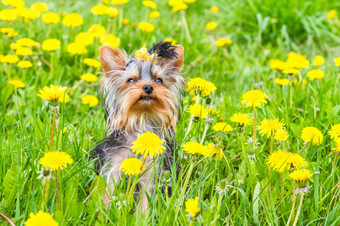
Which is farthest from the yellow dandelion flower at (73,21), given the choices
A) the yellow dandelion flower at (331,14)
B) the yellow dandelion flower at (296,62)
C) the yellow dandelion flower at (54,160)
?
the yellow dandelion flower at (331,14)

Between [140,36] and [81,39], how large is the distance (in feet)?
3.82

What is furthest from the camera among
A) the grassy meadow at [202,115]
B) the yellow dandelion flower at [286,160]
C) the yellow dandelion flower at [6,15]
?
the yellow dandelion flower at [6,15]

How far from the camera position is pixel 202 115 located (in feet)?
10.3

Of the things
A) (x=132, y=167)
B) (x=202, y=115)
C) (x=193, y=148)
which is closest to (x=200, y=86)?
(x=202, y=115)

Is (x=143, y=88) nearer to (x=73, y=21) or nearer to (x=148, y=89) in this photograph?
(x=148, y=89)

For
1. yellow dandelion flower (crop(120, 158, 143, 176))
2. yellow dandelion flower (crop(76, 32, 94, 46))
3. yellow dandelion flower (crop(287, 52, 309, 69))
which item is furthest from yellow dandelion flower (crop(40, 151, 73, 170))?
yellow dandelion flower (crop(76, 32, 94, 46))

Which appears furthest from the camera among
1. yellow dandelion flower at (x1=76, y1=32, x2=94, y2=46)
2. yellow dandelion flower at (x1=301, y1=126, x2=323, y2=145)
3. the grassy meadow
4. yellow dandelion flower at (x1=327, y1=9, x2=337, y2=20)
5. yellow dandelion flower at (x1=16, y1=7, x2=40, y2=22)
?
yellow dandelion flower at (x1=327, y1=9, x2=337, y2=20)

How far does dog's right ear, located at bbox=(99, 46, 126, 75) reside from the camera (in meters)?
3.41

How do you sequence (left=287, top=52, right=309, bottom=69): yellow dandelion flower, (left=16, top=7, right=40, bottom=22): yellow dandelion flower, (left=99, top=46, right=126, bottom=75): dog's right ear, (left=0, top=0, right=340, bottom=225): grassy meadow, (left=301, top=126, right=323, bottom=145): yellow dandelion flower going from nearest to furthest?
(left=0, top=0, right=340, bottom=225): grassy meadow
(left=301, top=126, right=323, bottom=145): yellow dandelion flower
(left=99, top=46, right=126, bottom=75): dog's right ear
(left=287, top=52, right=309, bottom=69): yellow dandelion flower
(left=16, top=7, right=40, bottom=22): yellow dandelion flower

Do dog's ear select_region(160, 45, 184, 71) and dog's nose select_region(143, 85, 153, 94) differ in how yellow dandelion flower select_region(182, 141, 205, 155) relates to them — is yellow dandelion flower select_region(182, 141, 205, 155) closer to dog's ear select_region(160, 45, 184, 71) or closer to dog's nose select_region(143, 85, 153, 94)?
dog's nose select_region(143, 85, 153, 94)

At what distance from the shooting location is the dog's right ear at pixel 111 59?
341cm

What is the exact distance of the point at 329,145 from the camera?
358 cm

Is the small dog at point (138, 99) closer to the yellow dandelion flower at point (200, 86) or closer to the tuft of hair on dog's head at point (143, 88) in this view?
the tuft of hair on dog's head at point (143, 88)

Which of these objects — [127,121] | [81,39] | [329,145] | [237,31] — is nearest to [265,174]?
[329,145]
